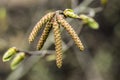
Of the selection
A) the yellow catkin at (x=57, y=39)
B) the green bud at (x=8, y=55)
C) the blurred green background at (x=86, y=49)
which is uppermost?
the yellow catkin at (x=57, y=39)

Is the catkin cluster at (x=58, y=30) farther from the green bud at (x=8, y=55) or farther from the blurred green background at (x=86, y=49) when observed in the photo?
the blurred green background at (x=86, y=49)

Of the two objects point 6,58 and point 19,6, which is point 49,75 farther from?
point 6,58

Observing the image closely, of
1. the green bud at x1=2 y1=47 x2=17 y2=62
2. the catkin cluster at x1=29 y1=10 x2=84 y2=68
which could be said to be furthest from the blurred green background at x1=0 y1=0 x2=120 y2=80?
the catkin cluster at x1=29 y1=10 x2=84 y2=68

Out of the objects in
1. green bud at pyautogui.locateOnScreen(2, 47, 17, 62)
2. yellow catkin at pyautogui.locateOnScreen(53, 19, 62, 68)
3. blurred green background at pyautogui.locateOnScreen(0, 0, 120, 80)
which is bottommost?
blurred green background at pyautogui.locateOnScreen(0, 0, 120, 80)

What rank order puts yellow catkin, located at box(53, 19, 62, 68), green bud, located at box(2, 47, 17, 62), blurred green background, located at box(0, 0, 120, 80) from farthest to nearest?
blurred green background, located at box(0, 0, 120, 80), green bud, located at box(2, 47, 17, 62), yellow catkin, located at box(53, 19, 62, 68)

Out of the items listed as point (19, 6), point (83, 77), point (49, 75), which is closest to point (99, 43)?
point (83, 77)

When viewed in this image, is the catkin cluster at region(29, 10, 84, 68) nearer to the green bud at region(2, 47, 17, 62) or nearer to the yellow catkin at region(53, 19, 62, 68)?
the yellow catkin at region(53, 19, 62, 68)

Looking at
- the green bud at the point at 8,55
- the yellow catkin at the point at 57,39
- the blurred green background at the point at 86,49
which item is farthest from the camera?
the blurred green background at the point at 86,49

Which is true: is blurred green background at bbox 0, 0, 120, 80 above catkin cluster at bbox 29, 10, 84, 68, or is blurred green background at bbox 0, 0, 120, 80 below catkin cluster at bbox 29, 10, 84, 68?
below

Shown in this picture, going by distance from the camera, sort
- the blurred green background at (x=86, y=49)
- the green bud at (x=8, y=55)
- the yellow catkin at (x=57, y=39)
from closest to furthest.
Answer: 1. the yellow catkin at (x=57, y=39)
2. the green bud at (x=8, y=55)
3. the blurred green background at (x=86, y=49)

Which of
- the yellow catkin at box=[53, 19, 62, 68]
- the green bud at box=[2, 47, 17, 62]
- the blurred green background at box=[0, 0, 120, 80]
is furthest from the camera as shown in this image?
the blurred green background at box=[0, 0, 120, 80]

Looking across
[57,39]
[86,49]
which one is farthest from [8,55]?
[86,49]

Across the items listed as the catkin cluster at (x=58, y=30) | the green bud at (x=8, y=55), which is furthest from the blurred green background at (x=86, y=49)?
the catkin cluster at (x=58, y=30)
